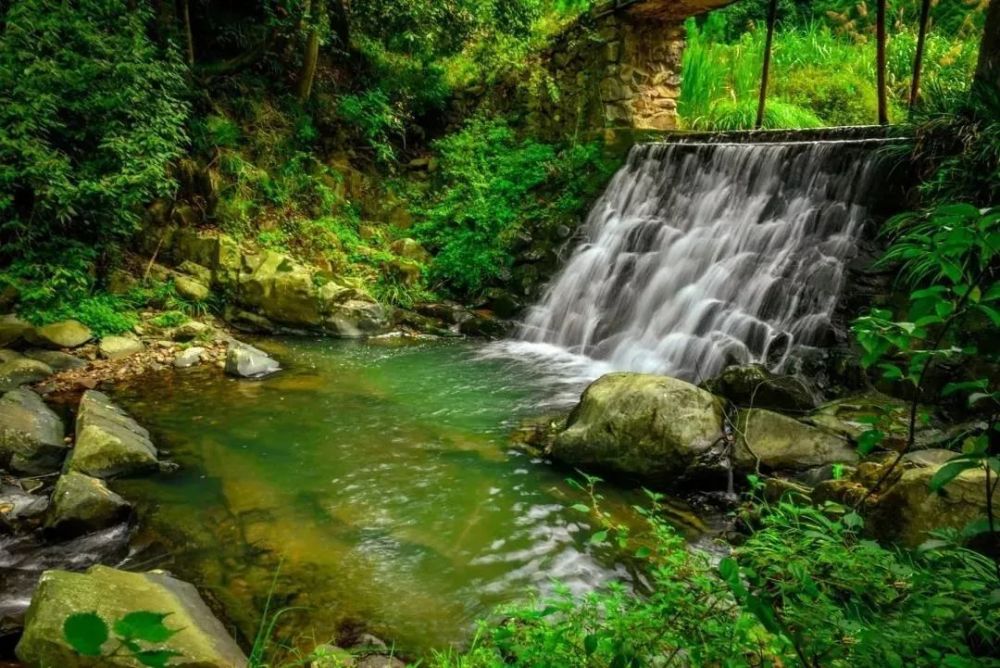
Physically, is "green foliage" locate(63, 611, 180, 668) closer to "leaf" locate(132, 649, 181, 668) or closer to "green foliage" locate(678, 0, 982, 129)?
"leaf" locate(132, 649, 181, 668)

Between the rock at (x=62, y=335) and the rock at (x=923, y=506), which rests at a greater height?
the rock at (x=923, y=506)

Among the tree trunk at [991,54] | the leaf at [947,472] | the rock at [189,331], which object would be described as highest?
the tree trunk at [991,54]

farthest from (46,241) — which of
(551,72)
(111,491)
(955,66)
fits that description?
(955,66)

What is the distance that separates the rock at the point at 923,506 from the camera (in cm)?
283

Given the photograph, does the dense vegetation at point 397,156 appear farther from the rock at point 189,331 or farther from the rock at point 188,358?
the rock at point 188,358

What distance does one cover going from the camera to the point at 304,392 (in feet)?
20.3

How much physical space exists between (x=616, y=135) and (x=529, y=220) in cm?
198

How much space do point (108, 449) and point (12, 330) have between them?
3357 mm

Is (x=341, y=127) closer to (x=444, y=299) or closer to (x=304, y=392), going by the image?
(x=444, y=299)

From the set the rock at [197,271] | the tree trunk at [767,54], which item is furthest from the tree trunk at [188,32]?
the tree trunk at [767,54]

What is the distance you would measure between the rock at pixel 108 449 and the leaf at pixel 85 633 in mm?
4094

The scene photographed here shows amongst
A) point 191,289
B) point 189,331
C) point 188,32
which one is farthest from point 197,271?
point 188,32

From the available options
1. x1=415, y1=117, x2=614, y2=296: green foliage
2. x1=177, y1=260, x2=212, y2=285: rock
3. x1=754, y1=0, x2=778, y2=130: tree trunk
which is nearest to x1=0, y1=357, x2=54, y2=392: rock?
x1=177, y1=260, x2=212, y2=285: rock

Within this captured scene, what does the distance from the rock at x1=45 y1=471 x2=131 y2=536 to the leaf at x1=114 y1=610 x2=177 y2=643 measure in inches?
137
